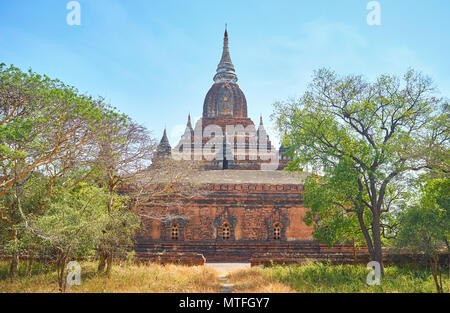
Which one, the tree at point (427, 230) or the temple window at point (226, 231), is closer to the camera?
the tree at point (427, 230)

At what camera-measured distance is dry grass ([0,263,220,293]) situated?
12047 mm

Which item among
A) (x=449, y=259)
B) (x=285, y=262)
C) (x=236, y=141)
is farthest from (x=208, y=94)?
(x=449, y=259)

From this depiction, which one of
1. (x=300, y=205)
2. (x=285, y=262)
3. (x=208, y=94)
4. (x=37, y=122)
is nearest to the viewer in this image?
(x=37, y=122)

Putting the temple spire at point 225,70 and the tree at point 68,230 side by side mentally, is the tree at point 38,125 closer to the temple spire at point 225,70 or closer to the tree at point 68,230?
the tree at point 68,230

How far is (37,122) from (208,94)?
99.5ft

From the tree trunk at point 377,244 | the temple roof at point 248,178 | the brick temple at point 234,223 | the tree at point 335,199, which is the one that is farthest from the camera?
the temple roof at point 248,178

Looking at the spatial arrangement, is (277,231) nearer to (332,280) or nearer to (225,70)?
(332,280)

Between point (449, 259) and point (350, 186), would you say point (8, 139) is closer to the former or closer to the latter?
point (350, 186)

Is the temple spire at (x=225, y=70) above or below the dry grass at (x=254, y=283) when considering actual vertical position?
above

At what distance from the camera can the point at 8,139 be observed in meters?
11.8

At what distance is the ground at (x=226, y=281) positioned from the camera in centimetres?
1195

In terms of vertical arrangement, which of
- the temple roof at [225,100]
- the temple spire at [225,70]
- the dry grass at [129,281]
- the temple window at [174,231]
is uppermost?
the temple spire at [225,70]

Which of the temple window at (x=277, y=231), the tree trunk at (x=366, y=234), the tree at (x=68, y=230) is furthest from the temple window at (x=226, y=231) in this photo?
the tree at (x=68, y=230)

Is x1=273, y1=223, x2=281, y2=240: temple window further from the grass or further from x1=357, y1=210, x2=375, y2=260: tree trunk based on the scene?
x1=357, y1=210, x2=375, y2=260: tree trunk
